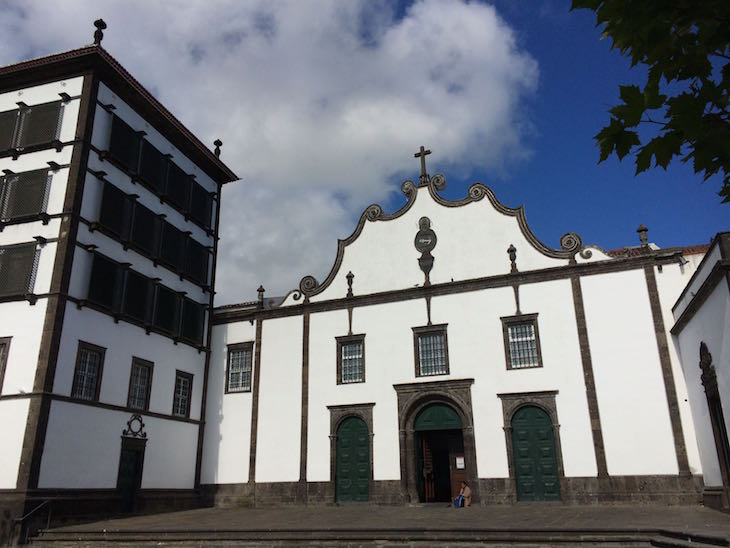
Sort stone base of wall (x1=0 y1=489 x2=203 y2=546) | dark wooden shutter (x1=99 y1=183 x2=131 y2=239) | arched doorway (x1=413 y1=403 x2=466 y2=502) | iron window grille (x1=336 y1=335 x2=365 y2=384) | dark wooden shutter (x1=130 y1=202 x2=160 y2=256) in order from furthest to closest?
iron window grille (x1=336 y1=335 x2=365 y2=384)
dark wooden shutter (x1=130 y1=202 x2=160 y2=256)
arched doorway (x1=413 y1=403 x2=466 y2=502)
dark wooden shutter (x1=99 y1=183 x2=131 y2=239)
stone base of wall (x1=0 y1=489 x2=203 y2=546)

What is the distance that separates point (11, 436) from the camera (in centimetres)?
1667

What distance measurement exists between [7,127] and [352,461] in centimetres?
1675

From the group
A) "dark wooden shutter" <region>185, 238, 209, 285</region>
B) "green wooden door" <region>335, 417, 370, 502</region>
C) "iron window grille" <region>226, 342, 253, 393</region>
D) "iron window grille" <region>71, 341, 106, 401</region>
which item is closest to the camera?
"iron window grille" <region>71, 341, 106, 401</region>

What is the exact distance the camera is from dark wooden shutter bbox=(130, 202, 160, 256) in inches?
847

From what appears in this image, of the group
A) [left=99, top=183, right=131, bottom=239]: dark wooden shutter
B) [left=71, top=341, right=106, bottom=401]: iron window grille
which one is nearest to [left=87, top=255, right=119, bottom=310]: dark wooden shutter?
[left=99, top=183, right=131, bottom=239]: dark wooden shutter

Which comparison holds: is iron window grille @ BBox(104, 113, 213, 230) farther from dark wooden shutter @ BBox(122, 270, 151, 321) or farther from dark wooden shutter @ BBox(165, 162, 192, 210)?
dark wooden shutter @ BBox(122, 270, 151, 321)

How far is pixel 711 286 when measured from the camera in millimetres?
14250

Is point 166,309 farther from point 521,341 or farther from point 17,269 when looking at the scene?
point 521,341

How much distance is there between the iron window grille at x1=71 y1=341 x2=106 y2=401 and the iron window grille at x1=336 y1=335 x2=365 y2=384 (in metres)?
8.48

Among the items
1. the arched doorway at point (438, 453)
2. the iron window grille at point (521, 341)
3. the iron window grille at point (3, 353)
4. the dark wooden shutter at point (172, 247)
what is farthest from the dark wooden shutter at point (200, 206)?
the iron window grille at point (521, 341)

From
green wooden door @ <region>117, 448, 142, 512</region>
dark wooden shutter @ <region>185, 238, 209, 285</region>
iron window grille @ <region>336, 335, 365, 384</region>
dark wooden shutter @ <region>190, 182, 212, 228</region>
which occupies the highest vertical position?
dark wooden shutter @ <region>190, 182, 212, 228</region>

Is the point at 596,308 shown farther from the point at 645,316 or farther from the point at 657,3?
the point at 657,3

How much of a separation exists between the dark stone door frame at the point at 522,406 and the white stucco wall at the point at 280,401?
7.91 meters

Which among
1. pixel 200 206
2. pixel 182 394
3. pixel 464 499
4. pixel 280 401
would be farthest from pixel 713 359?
pixel 200 206
